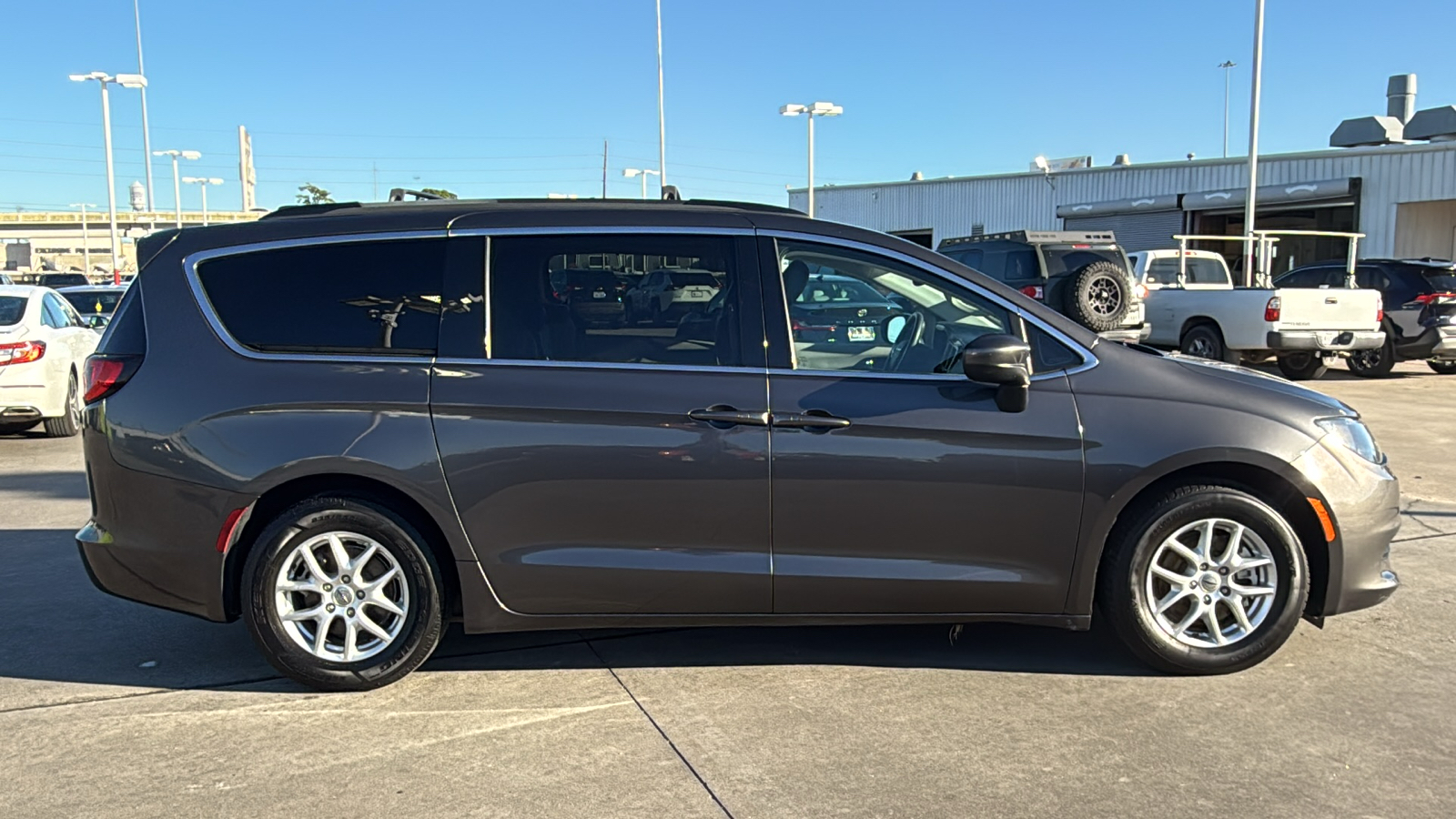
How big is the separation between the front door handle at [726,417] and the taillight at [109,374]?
2.11 metres

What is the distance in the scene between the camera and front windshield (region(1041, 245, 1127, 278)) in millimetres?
14984

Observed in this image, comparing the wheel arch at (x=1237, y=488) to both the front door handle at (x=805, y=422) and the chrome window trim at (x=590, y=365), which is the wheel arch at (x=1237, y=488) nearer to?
the front door handle at (x=805, y=422)

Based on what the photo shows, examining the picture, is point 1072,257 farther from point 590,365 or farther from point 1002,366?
point 590,365

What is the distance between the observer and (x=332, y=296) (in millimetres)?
4145

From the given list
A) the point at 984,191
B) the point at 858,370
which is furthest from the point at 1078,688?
the point at 984,191

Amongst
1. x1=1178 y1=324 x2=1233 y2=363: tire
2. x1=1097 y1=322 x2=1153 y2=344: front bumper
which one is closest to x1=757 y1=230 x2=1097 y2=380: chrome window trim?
x1=1097 y1=322 x2=1153 y2=344: front bumper

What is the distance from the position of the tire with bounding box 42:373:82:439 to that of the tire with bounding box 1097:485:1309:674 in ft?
33.0

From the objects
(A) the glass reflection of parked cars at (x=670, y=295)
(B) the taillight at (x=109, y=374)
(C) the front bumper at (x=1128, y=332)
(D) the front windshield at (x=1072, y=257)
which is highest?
(D) the front windshield at (x=1072, y=257)

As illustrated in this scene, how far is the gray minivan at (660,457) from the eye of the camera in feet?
13.0

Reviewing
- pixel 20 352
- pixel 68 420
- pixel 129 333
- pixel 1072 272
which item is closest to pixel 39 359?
pixel 20 352

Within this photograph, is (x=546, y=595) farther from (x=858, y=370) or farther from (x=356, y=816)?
(x=858, y=370)

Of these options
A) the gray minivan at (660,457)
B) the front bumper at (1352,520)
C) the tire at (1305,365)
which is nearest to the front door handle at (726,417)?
the gray minivan at (660,457)

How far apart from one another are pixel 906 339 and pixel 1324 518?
1697 mm

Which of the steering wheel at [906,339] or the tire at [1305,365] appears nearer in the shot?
the steering wheel at [906,339]
